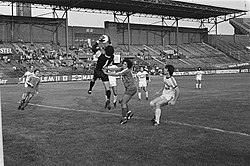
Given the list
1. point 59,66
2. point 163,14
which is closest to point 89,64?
point 59,66

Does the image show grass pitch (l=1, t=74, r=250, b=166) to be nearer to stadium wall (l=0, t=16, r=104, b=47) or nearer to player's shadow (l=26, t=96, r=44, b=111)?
player's shadow (l=26, t=96, r=44, b=111)

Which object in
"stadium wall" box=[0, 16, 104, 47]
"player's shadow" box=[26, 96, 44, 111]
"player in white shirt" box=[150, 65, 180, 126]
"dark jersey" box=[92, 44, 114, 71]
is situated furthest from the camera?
"stadium wall" box=[0, 16, 104, 47]

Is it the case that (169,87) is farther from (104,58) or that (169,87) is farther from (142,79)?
(142,79)

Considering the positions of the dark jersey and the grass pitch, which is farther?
the dark jersey

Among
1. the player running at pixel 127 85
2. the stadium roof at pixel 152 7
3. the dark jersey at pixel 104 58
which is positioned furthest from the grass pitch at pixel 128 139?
the stadium roof at pixel 152 7

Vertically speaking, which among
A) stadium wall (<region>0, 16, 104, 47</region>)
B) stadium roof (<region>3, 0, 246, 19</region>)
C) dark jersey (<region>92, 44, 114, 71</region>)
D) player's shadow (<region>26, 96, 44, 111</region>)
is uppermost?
stadium roof (<region>3, 0, 246, 19</region>)

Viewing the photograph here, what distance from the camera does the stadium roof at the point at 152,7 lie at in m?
47.6

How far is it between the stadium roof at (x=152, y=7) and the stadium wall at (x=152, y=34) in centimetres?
517

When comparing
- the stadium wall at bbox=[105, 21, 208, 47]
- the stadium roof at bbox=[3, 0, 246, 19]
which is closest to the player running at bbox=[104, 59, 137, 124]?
the stadium roof at bbox=[3, 0, 246, 19]

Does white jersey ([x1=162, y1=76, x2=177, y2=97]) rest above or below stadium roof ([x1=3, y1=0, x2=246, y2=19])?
below

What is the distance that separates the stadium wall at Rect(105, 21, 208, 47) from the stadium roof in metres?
5.17

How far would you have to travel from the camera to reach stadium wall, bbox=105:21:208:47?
198ft

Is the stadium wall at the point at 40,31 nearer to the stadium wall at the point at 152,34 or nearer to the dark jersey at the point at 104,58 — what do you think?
the stadium wall at the point at 152,34

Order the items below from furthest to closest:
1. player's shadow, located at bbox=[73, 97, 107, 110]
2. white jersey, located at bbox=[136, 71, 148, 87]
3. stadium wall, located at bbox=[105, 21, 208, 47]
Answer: stadium wall, located at bbox=[105, 21, 208, 47] → white jersey, located at bbox=[136, 71, 148, 87] → player's shadow, located at bbox=[73, 97, 107, 110]
